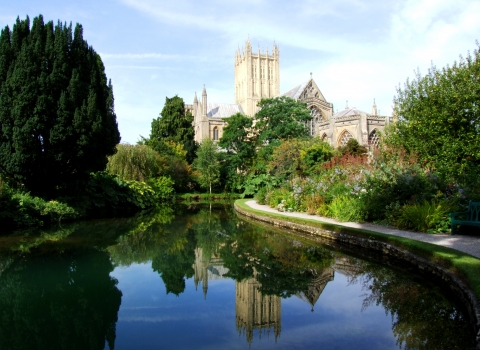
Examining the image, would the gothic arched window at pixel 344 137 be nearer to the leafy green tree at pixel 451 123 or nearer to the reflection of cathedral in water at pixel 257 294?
the leafy green tree at pixel 451 123

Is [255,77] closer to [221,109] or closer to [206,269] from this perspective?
[221,109]

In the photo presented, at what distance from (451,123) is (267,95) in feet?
163

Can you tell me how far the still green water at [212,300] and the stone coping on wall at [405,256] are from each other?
196mm

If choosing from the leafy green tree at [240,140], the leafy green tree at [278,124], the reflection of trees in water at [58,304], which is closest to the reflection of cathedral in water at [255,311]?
the reflection of trees in water at [58,304]

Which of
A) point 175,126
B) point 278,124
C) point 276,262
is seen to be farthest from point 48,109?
point 175,126

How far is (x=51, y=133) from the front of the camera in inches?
579

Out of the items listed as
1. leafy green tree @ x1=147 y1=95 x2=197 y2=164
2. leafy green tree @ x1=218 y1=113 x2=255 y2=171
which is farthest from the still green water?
leafy green tree @ x1=147 y1=95 x2=197 y2=164

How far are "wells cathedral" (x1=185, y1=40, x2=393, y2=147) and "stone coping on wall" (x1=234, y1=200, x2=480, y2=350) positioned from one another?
26514mm

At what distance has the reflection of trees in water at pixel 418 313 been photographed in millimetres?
4391

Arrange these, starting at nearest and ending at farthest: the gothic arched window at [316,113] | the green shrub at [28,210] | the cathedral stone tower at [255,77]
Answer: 1. the green shrub at [28,210]
2. the gothic arched window at [316,113]
3. the cathedral stone tower at [255,77]

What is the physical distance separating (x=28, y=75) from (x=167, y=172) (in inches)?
820

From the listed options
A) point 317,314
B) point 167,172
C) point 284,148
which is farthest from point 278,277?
point 167,172

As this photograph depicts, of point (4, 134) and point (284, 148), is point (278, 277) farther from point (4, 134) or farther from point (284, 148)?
point (284, 148)

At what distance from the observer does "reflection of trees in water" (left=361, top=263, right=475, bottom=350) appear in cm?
439
